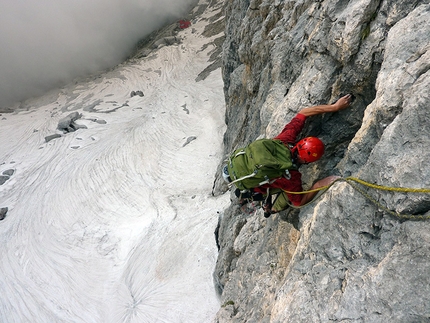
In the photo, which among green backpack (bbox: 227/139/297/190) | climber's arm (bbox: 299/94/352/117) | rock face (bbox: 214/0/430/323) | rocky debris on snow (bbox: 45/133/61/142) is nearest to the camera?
rock face (bbox: 214/0/430/323)

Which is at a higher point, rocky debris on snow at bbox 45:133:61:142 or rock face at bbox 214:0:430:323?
rocky debris on snow at bbox 45:133:61:142

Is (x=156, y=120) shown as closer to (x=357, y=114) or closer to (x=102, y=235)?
(x=102, y=235)

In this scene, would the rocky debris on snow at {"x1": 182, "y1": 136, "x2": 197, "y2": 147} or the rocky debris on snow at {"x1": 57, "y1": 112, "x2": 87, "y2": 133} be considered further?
A: the rocky debris on snow at {"x1": 57, "y1": 112, "x2": 87, "y2": 133}

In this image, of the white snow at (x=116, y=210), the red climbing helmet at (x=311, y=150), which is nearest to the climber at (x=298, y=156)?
the red climbing helmet at (x=311, y=150)

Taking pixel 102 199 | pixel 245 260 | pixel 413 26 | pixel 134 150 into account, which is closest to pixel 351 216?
pixel 413 26

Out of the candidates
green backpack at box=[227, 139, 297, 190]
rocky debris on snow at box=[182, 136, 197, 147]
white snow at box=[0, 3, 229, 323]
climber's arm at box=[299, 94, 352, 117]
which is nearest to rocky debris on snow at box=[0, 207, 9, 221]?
white snow at box=[0, 3, 229, 323]

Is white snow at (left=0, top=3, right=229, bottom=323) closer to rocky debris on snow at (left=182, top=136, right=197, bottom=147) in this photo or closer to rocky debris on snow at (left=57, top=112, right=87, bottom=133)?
rocky debris on snow at (left=182, top=136, right=197, bottom=147)

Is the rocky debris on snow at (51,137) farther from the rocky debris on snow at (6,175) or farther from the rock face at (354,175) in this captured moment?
the rock face at (354,175)
